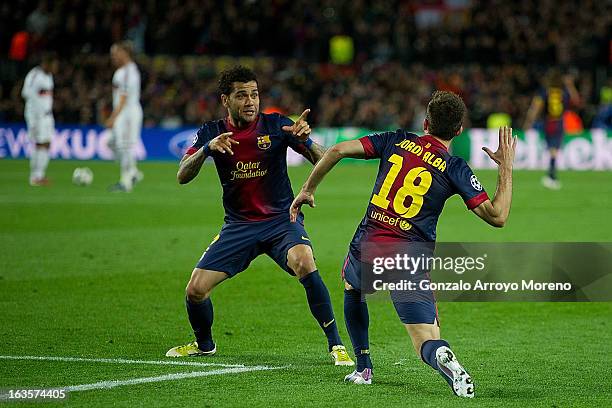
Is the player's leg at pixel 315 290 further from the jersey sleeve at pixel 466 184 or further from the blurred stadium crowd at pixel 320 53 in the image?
the blurred stadium crowd at pixel 320 53

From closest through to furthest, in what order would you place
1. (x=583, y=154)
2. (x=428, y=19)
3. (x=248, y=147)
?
(x=248, y=147) → (x=583, y=154) → (x=428, y=19)

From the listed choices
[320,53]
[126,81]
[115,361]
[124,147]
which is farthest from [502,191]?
[320,53]

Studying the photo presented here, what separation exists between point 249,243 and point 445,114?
1.86 meters

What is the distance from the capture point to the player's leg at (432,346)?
628 cm

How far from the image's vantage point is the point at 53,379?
6.79 m

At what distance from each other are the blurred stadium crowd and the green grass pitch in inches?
533

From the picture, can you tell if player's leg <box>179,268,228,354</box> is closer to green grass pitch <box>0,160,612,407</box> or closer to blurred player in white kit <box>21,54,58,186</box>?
green grass pitch <box>0,160,612,407</box>

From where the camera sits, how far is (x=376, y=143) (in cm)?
666

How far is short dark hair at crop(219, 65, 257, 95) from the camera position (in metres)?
7.67

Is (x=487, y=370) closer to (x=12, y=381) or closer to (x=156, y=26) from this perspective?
→ (x=12, y=381)

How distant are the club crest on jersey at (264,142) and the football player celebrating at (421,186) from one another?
1150 mm

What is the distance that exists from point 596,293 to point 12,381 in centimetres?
554

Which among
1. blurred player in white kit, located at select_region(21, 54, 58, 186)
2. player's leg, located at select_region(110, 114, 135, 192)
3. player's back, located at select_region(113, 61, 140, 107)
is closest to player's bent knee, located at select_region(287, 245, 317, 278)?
player's back, located at select_region(113, 61, 140, 107)

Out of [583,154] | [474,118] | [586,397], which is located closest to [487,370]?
[586,397]
